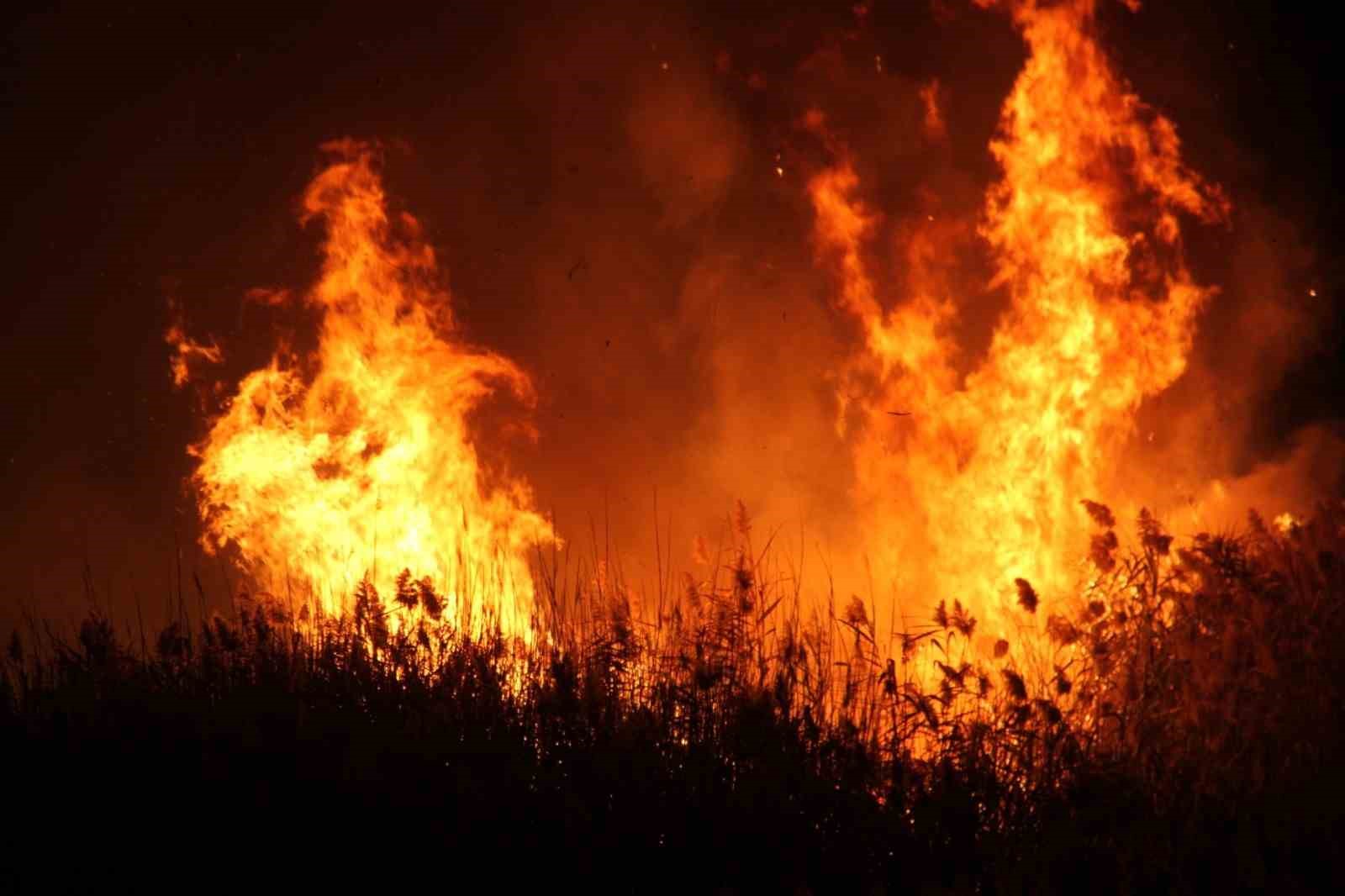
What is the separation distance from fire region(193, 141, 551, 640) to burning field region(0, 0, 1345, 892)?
0.04 metres

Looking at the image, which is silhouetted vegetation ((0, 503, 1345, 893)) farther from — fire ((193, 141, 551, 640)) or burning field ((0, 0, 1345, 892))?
fire ((193, 141, 551, 640))

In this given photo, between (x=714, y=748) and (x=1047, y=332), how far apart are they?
529 cm

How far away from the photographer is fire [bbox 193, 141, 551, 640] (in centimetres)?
840

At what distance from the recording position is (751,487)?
396 inches

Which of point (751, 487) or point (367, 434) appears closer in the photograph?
point (367, 434)

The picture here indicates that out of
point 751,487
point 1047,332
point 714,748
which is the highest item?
point 1047,332

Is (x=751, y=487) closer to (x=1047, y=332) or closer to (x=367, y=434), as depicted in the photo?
(x=1047, y=332)

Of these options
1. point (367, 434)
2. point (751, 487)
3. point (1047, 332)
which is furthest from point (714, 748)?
point (751, 487)

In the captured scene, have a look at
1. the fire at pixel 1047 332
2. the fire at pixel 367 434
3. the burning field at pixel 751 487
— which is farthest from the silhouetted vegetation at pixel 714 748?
the fire at pixel 367 434

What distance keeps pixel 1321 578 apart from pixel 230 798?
4.18 metres

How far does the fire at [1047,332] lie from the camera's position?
797cm

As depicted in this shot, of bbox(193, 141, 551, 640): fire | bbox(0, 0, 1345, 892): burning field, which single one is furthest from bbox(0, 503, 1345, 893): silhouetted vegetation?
bbox(193, 141, 551, 640): fire

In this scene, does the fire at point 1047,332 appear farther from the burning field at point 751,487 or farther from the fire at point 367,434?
the fire at point 367,434

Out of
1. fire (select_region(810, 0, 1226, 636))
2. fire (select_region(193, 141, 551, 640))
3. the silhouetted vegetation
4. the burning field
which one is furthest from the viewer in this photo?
fire (select_region(193, 141, 551, 640))
